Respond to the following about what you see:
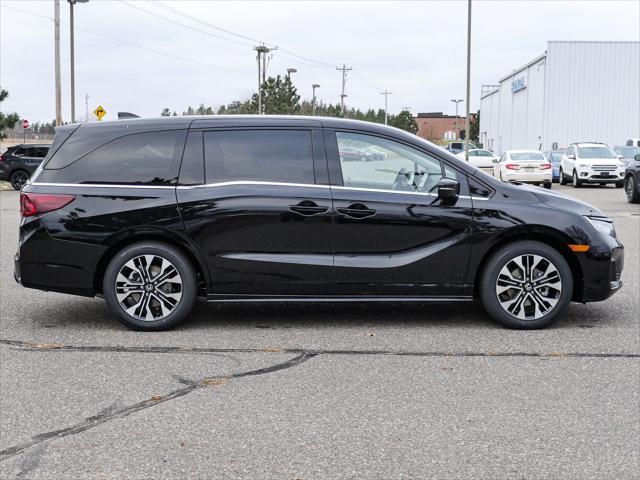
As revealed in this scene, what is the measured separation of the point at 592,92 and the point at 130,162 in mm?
57961

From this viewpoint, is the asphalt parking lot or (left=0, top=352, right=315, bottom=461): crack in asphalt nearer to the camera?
the asphalt parking lot

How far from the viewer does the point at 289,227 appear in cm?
692

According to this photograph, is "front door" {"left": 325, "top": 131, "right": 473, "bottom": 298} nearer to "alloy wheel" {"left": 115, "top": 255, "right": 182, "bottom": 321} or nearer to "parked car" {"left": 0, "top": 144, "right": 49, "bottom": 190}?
"alloy wheel" {"left": 115, "top": 255, "right": 182, "bottom": 321}

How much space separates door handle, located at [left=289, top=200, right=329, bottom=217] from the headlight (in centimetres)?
218

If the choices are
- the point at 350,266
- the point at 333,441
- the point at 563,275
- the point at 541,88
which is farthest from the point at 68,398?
the point at 541,88

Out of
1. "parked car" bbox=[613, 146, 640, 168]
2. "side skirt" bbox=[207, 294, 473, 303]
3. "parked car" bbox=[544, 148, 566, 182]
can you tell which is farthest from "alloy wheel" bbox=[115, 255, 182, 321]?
"parked car" bbox=[613, 146, 640, 168]

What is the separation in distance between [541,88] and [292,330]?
194 ft

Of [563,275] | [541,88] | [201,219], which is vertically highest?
[541,88]

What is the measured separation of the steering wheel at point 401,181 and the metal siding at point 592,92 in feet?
183

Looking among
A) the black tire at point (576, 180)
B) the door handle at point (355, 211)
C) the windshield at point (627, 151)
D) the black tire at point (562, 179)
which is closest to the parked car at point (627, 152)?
the windshield at point (627, 151)

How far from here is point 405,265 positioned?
22.8ft

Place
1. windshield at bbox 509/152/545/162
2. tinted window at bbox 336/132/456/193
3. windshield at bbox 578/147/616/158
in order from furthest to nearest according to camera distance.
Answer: windshield at bbox 578/147/616/158
windshield at bbox 509/152/545/162
tinted window at bbox 336/132/456/193

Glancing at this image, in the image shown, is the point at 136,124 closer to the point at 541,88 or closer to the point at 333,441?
the point at 333,441

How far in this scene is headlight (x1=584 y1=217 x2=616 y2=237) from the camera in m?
7.15
